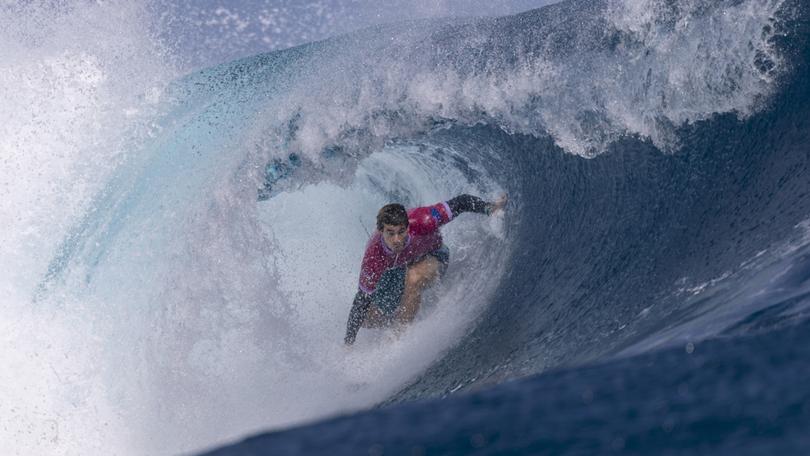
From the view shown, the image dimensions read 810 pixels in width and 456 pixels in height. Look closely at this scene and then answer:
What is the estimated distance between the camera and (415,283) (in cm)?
532

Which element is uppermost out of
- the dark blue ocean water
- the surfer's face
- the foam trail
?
the foam trail

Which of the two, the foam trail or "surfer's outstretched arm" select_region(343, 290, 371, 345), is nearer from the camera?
"surfer's outstretched arm" select_region(343, 290, 371, 345)

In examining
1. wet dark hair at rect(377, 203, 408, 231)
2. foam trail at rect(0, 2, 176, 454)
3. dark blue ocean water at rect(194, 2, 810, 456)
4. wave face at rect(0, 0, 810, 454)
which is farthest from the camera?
foam trail at rect(0, 2, 176, 454)

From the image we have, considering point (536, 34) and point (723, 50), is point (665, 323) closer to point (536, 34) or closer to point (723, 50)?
point (723, 50)

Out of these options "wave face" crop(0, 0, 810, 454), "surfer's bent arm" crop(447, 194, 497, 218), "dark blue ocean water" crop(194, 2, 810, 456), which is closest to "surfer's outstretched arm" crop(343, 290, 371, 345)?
"wave face" crop(0, 0, 810, 454)

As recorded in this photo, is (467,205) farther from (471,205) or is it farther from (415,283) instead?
(415,283)

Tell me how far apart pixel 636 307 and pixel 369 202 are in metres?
3.61

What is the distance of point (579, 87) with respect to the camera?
19.1ft

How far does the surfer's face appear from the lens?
4762mm

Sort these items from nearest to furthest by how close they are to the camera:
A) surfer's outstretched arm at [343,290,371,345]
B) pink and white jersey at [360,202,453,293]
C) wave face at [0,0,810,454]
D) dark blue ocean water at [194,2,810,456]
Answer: dark blue ocean water at [194,2,810,456], wave face at [0,0,810,454], pink and white jersey at [360,202,453,293], surfer's outstretched arm at [343,290,371,345]

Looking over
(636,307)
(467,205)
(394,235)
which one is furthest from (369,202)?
(636,307)

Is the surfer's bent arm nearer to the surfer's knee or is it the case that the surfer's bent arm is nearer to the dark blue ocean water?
the surfer's knee

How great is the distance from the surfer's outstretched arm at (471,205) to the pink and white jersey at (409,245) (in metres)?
0.05

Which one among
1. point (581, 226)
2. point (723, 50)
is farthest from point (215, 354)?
point (723, 50)
